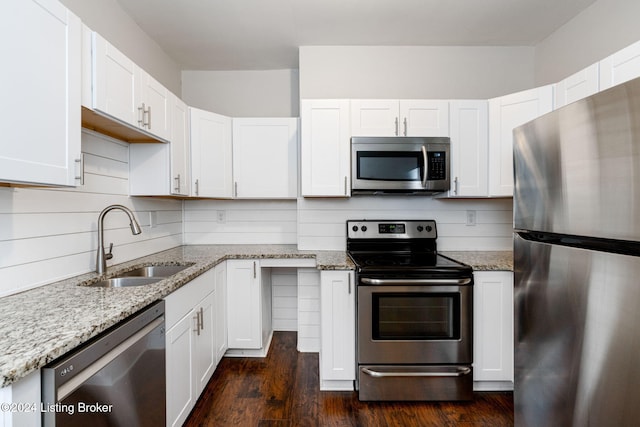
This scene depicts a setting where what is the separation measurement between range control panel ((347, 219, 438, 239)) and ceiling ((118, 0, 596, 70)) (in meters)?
1.56

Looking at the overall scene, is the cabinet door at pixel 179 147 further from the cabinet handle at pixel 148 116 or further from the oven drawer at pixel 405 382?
the oven drawer at pixel 405 382

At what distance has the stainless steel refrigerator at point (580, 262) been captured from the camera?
846 millimetres

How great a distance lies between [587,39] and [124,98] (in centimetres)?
309

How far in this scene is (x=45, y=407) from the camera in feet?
2.80

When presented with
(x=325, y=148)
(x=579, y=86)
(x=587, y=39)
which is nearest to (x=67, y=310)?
(x=325, y=148)

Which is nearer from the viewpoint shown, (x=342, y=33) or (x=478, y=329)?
(x=478, y=329)

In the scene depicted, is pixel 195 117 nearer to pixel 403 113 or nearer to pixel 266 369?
pixel 403 113

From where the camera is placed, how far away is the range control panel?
264 cm

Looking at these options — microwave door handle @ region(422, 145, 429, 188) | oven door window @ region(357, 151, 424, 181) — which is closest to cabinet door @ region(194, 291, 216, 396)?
oven door window @ region(357, 151, 424, 181)

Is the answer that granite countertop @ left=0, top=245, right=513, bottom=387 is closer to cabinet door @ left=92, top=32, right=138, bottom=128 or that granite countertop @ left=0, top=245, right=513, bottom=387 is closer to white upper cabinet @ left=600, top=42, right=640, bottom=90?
cabinet door @ left=92, top=32, right=138, bottom=128

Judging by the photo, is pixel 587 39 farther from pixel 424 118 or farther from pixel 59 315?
pixel 59 315

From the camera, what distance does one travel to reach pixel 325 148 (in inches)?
97.6

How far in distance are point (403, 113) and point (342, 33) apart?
2.78 ft

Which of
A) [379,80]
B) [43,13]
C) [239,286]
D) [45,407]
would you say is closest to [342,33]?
[379,80]
